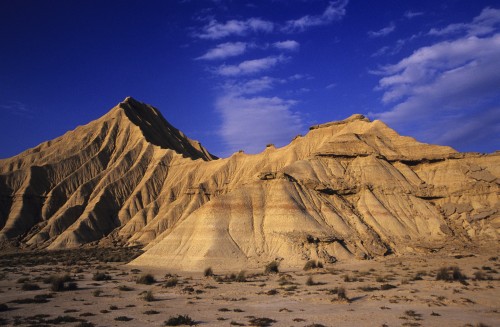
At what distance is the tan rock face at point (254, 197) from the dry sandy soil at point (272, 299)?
21.0 feet

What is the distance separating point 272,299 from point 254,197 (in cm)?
2450

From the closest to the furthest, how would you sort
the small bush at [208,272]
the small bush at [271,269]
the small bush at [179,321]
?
the small bush at [179,321] → the small bush at [208,272] → the small bush at [271,269]

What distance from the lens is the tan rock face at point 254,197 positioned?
42.9 m

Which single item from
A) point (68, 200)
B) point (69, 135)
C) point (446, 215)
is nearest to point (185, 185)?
point (68, 200)

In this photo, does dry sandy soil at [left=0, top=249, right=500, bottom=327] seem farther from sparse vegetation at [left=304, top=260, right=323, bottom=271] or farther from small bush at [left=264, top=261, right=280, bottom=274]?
sparse vegetation at [left=304, top=260, right=323, bottom=271]

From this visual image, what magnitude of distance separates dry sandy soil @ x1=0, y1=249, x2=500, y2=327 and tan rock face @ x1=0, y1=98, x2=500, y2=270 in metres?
6.40

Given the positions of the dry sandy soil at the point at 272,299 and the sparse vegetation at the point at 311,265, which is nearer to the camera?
the dry sandy soil at the point at 272,299

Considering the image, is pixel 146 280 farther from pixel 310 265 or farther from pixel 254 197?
pixel 254 197

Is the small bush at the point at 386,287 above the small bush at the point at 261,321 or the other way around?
above

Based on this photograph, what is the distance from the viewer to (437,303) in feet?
69.2

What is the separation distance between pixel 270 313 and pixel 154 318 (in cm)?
524

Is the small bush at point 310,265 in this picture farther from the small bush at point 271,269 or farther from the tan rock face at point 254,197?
the small bush at point 271,269

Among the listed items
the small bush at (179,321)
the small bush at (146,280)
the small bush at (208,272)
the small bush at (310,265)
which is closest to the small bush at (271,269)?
Result: the small bush at (310,265)

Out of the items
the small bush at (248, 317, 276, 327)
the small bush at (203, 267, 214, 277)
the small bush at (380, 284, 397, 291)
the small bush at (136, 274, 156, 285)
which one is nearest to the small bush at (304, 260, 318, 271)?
the small bush at (203, 267, 214, 277)
